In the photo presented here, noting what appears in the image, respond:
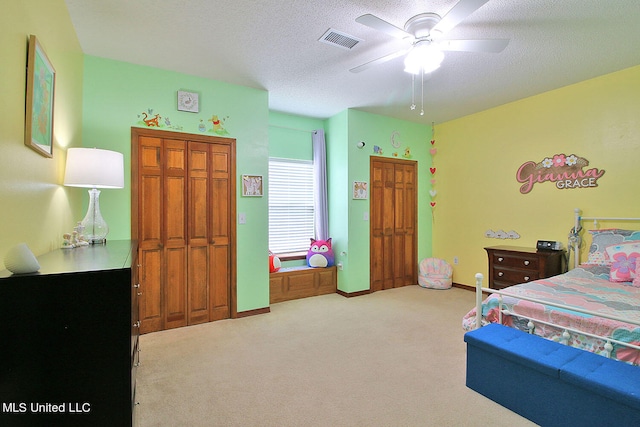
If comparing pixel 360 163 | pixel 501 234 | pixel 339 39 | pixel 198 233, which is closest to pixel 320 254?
pixel 360 163

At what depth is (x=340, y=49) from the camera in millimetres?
2795

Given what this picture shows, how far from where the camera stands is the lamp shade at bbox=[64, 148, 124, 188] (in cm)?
204

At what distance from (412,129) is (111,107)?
423 cm

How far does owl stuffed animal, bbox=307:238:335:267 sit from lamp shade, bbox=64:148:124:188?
112 inches

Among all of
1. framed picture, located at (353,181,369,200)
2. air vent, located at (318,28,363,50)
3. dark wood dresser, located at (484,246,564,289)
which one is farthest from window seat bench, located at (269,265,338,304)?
air vent, located at (318,28,363,50)

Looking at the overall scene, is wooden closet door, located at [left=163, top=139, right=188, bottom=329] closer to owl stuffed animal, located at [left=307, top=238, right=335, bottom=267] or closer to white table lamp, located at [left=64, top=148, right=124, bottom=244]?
white table lamp, located at [left=64, top=148, right=124, bottom=244]

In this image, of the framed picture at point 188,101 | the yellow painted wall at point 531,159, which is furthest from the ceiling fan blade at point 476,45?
the framed picture at point 188,101

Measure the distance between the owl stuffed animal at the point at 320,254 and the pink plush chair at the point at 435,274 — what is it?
1578 millimetres

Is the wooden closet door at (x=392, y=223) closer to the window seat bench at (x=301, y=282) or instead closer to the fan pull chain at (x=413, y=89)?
the window seat bench at (x=301, y=282)

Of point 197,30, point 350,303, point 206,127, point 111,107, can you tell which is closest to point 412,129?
point 350,303

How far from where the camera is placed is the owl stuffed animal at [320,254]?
14.9 feet

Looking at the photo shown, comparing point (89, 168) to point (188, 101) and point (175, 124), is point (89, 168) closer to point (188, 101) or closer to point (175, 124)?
point (175, 124)

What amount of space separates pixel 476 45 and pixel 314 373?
8.99ft

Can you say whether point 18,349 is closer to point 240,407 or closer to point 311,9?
point 240,407
